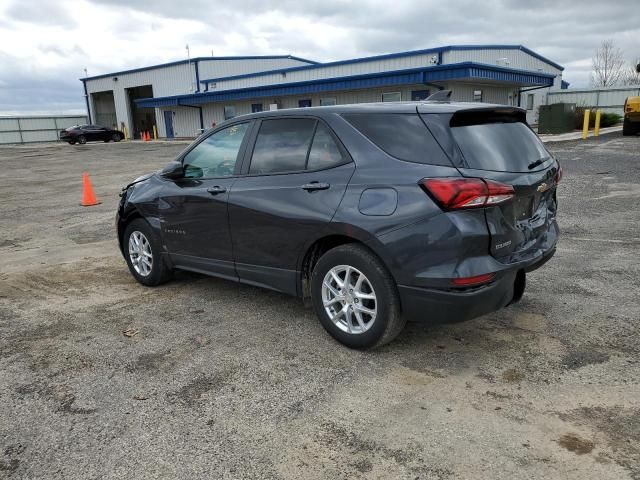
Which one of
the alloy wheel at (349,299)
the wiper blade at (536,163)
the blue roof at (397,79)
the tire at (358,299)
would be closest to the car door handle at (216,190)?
the tire at (358,299)

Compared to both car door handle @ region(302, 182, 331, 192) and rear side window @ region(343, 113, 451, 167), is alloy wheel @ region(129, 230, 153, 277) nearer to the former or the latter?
car door handle @ region(302, 182, 331, 192)

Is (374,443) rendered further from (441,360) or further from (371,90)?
(371,90)

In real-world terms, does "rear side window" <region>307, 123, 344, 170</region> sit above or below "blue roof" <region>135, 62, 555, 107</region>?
below

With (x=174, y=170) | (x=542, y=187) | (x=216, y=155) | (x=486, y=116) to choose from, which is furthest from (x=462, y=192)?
(x=174, y=170)

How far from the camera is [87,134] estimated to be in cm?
4309

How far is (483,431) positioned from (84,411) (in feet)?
7.63

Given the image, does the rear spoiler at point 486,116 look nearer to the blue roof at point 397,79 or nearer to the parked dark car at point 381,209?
the parked dark car at point 381,209

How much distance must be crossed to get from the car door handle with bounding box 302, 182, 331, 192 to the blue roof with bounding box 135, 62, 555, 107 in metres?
22.8

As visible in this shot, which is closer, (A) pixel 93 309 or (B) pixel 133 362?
(B) pixel 133 362

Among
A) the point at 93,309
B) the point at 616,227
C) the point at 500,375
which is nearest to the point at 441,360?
the point at 500,375

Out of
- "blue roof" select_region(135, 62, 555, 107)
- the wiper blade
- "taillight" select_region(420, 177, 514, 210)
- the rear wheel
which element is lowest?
the rear wheel

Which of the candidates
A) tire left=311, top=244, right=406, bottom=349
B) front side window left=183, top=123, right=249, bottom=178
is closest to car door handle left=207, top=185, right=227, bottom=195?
front side window left=183, top=123, right=249, bottom=178

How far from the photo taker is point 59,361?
3881 mm

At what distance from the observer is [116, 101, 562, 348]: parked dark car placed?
330 cm
